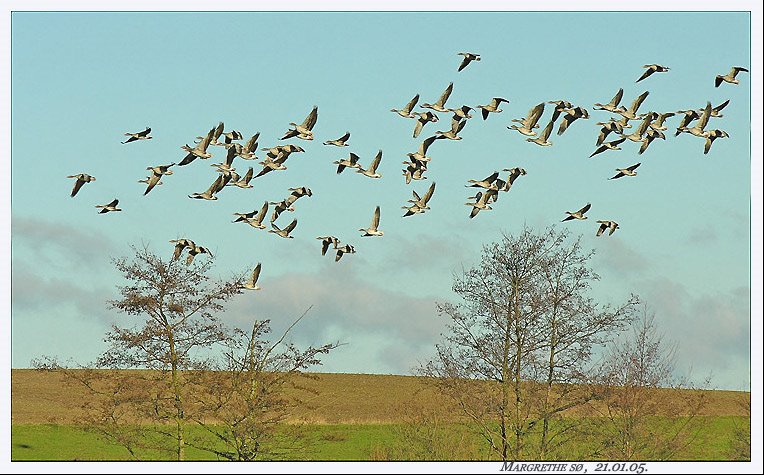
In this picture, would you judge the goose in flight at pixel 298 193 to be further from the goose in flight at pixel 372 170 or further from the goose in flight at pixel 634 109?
the goose in flight at pixel 634 109

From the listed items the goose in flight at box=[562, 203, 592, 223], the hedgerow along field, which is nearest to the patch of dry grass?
the hedgerow along field

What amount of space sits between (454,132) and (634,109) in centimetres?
543

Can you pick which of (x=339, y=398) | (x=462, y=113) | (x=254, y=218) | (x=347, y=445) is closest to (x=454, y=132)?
(x=462, y=113)

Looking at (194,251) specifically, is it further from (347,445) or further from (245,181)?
(347,445)

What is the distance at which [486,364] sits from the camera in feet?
123

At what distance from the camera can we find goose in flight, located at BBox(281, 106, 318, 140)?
3559cm

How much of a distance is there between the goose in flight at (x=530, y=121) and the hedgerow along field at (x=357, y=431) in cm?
858

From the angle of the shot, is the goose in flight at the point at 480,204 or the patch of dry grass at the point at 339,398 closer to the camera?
the goose in flight at the point at 480,204

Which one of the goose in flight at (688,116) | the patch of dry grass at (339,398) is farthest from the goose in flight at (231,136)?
the patch of dry grass at (339,398)

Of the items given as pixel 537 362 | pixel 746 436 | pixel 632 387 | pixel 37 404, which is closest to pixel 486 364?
pixel 537 362

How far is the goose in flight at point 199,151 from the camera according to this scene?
35.2 metres

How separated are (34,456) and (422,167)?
21.7 m

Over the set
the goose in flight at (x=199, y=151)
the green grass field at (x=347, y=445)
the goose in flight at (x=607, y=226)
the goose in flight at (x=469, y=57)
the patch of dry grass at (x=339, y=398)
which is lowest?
the green grass field at (x=347, y=445)

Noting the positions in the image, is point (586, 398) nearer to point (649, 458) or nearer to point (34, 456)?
point (649, 458)
